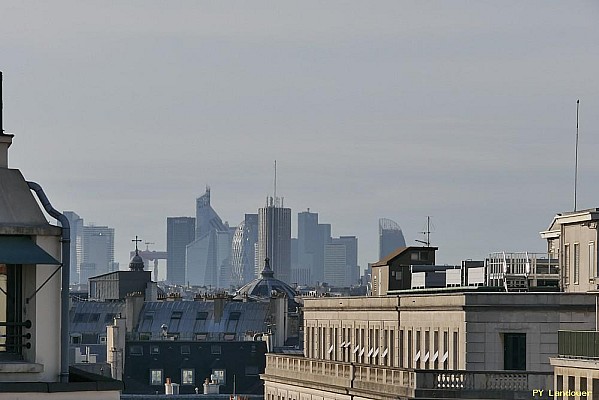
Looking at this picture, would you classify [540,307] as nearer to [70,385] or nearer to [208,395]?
[70,385]

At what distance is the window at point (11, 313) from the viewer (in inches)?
938

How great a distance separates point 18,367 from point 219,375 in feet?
565

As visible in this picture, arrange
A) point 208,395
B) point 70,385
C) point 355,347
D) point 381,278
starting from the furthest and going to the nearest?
point 208,395 < point 381,278 < point 355,347 < point 70,385

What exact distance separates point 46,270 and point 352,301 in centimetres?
8016

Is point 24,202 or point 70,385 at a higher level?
point 24,202

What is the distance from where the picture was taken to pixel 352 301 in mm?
103875

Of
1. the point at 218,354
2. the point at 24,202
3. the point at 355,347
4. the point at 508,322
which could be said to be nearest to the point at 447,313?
the point at 508,322

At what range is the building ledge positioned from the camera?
2378 centimetres

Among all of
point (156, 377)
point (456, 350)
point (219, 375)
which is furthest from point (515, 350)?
point (219, 375)

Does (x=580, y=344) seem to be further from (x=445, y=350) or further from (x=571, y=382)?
(x=445, y=350)

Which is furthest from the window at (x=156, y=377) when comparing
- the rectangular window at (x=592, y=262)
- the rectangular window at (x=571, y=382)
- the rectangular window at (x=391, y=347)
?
the rectangular window at (x=571, y=382)

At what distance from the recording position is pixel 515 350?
7938 cm

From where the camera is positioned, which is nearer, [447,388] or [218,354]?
[447,388]

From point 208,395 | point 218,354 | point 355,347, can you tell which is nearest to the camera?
point 355,347
